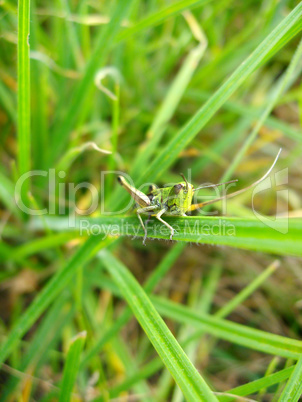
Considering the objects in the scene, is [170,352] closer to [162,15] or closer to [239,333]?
[239,333]

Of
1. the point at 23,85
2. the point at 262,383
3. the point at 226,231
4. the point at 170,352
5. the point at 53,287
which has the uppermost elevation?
the point at 23,85

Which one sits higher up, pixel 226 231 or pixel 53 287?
pixel 226 231

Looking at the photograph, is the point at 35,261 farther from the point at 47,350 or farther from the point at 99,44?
the point at 99,44

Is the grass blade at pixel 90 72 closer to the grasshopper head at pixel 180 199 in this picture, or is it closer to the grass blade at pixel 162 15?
the grass blade at pixel 162 15

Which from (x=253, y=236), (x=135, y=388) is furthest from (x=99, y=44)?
(x=135, y=388)

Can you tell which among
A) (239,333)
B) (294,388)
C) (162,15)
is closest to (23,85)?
(162,15)

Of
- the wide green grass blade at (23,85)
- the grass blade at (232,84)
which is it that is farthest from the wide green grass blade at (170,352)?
the wide green grass blade at (23,85)

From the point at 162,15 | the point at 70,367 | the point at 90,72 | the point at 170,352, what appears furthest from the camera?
the point at 90,72
